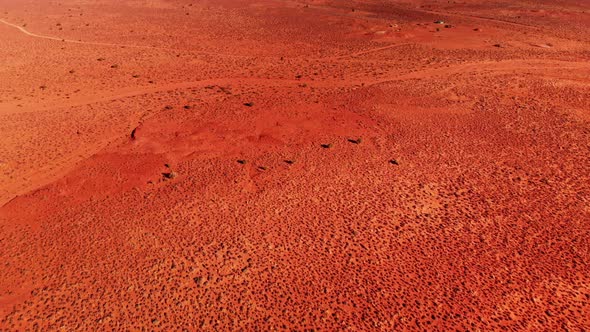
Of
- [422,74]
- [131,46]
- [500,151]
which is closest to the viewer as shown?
[500,151]

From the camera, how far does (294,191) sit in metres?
16.7

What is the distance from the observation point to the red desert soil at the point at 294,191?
Answer: 11.8m

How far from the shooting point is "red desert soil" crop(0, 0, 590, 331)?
38.9 feet

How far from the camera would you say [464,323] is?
11.3m

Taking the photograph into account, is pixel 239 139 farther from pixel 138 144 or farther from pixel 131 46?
pixel 131 46

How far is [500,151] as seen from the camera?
65.6 ft

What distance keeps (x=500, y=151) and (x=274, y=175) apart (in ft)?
38.1

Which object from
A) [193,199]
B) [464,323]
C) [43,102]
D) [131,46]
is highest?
[131,46]

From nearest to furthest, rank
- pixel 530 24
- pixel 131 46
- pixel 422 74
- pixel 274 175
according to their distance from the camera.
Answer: pixel 274 175 → pixel 422 74 → pixel 131 46 → pixel 530 24

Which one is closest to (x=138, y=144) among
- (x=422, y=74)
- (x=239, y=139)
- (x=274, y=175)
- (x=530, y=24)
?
(x=239, y=139)

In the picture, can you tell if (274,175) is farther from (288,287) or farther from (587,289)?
(587,289)

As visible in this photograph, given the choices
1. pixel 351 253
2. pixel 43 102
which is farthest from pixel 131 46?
pixel 351 253

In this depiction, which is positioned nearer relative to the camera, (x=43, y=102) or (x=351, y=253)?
(x=351, y=253)

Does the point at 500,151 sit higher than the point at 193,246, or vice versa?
the point at 500,151
